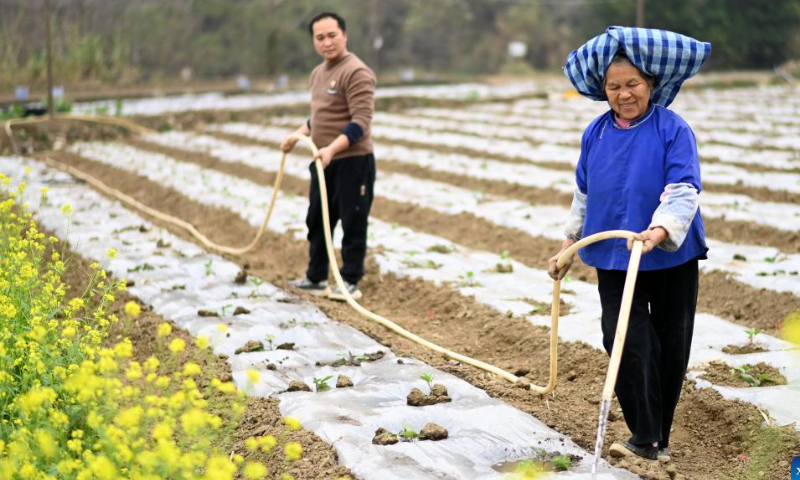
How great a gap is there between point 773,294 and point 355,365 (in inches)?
107

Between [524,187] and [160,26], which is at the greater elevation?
[160,26]

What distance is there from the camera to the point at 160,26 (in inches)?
775

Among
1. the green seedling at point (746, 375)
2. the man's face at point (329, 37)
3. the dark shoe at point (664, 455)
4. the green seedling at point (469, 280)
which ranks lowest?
the dark shoe at point (664, 455)

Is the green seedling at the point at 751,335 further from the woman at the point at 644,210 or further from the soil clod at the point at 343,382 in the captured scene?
the soil clod at the point at 343,382

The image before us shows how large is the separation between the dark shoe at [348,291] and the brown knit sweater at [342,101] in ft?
2.82

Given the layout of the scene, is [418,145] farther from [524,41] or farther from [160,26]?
[524,41]

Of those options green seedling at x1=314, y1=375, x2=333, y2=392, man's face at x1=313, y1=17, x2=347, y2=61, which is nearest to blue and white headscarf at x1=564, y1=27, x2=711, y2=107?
green seedling at x1=314, y1=375, x2=333, y2=392

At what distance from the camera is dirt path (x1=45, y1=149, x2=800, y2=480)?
361 cm

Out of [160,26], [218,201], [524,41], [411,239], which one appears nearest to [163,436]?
[411,239]

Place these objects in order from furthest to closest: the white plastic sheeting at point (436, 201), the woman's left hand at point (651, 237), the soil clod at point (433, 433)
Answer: the white plastic sheeting at point (436, 201)
the soil clod at point (433, 433)
the woman's left hand at point (651, 237)

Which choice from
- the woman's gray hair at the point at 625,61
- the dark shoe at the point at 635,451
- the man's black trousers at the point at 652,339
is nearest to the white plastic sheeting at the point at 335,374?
the dark shoe at the point at 635,451

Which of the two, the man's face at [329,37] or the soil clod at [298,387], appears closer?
the soil clod at [298,387]

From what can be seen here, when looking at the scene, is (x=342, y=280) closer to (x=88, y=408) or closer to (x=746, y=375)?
(x=746, y=375)

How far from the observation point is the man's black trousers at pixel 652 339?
3.29 meters
